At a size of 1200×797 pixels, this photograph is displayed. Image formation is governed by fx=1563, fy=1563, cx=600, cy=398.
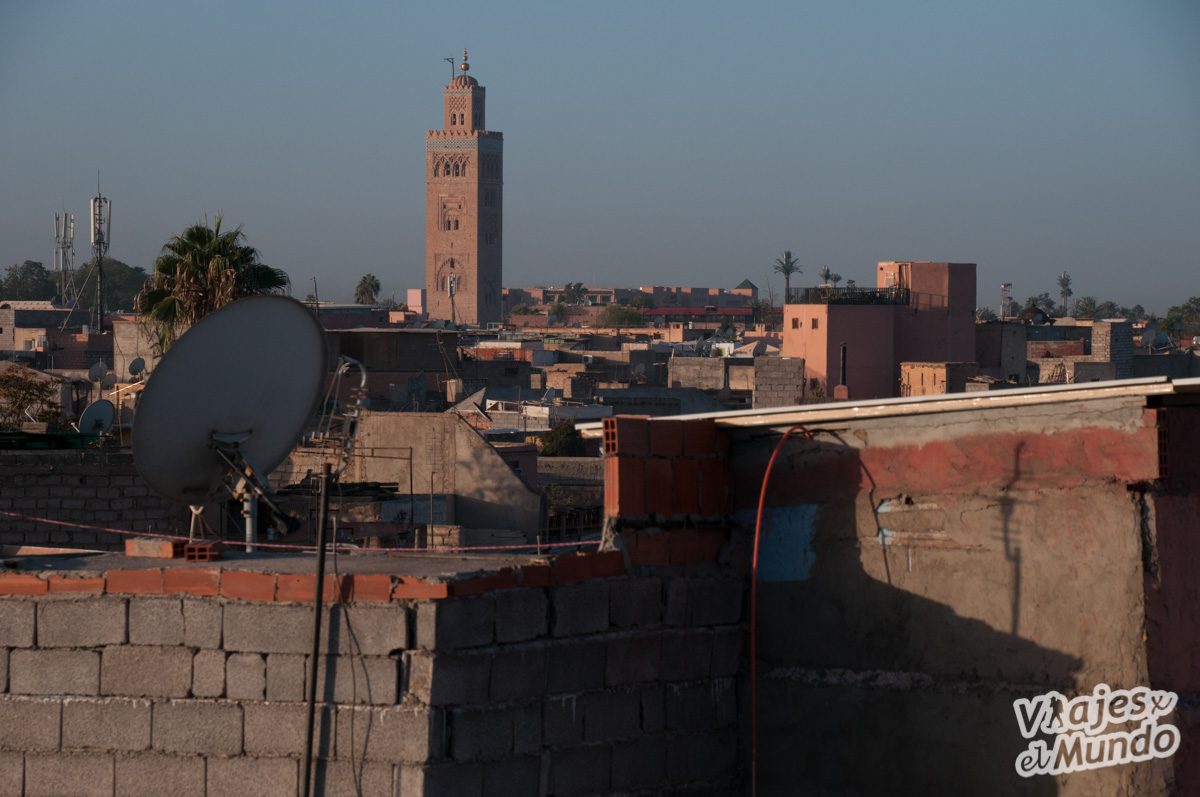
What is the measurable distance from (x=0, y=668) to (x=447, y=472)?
7925 mm

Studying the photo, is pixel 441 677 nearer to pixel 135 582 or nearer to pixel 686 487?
pixel 135 582

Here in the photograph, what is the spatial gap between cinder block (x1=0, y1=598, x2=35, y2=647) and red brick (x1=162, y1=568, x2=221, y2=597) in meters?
0.50

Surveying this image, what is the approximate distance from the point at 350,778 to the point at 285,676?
15.4 inches

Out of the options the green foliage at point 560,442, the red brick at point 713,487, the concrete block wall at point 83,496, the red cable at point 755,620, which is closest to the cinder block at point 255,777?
the red cable at point 755,620

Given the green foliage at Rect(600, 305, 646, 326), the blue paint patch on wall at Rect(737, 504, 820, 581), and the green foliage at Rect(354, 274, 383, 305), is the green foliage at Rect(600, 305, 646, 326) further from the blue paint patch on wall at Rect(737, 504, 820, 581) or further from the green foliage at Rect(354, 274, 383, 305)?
the blue paint patch on wall at Rect(737, 504, 820, 581)

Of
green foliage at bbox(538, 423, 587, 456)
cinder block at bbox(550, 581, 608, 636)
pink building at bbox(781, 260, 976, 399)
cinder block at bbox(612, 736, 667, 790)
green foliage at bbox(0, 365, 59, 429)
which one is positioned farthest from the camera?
pink building at bbox(781, 260, 976, 399)

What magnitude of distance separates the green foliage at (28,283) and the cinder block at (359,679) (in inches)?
3718

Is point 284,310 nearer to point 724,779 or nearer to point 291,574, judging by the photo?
point 291,574

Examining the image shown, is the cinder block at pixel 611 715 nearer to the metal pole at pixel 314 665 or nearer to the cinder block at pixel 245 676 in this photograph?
the metal pole at pixel 314 665

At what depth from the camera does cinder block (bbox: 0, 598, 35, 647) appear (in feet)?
17.5

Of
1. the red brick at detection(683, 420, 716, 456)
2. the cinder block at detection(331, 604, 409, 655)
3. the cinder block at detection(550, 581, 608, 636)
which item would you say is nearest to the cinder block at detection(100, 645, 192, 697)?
the cinder block at detection(331, 604, 409, 655)

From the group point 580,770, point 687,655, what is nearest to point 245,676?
point 580,770

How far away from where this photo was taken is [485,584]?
5125mm

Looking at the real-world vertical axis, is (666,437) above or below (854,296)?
below
